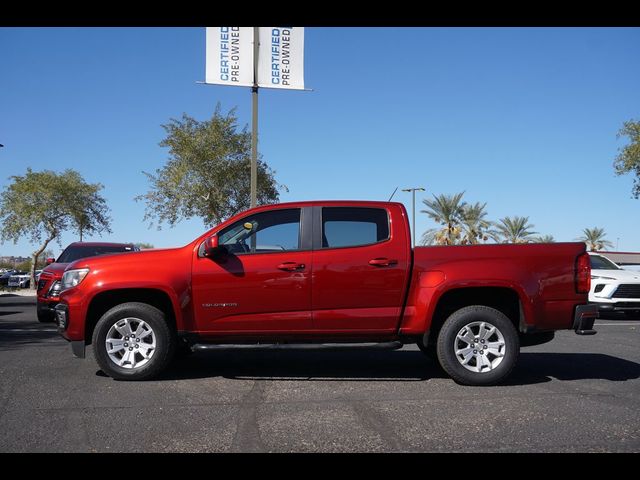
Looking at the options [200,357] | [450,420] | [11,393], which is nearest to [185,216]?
[200,357]

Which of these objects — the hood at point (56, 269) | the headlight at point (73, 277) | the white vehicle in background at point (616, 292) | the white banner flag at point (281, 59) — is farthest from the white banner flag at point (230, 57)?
the white vehicle in background at point (616, 292)

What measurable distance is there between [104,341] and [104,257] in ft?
3.04

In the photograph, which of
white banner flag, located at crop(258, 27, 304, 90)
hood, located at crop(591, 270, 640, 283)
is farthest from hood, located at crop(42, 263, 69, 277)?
hood, located at crop(591, 270, 640, 283)

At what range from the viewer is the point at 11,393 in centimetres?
563

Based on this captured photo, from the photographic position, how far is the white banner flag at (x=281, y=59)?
15008 millimetres

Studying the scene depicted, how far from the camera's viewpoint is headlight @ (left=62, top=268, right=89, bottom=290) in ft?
20.7

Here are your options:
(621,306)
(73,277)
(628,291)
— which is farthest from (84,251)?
(628,291)

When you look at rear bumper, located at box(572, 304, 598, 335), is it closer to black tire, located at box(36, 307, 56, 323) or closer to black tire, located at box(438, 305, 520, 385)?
black tire, located at box(438, 305, 520, 385)

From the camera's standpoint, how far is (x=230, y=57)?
595 inches

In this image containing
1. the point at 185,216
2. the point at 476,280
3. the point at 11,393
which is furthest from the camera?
the point at 185,216

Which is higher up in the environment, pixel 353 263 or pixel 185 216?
pixel 185 216

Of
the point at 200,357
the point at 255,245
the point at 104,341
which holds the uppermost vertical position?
the point at 255,245
